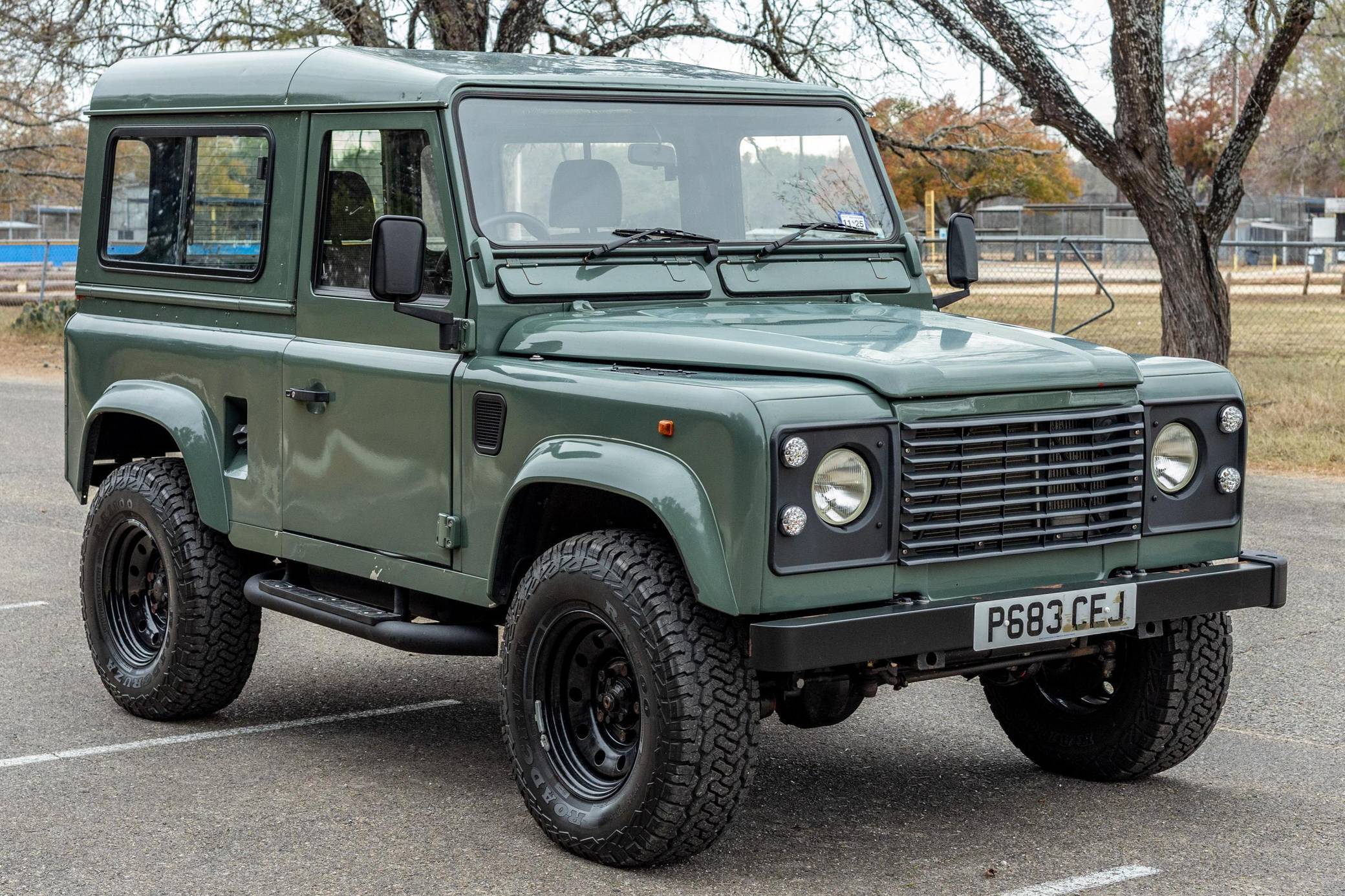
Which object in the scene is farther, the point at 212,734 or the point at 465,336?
the point at 212,734

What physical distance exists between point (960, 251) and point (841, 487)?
2.16 metres

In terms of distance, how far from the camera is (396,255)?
5031mm

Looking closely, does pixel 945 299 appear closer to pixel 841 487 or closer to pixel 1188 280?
pixel 841 487

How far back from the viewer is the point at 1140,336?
21594 mm

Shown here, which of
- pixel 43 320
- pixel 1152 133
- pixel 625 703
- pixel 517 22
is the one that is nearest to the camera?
pixel 625 703

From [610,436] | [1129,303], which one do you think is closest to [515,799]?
[610,436]

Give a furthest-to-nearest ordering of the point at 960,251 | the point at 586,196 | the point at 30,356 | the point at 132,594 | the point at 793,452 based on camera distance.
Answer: the point at 30,356
the point at 132,594
the point at 960,251
the point at 586,196
the point at 793,452

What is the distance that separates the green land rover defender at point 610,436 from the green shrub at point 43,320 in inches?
793

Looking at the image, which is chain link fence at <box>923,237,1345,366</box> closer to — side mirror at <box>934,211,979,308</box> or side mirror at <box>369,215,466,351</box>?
side mirror at <box>934,211,979,308</box>

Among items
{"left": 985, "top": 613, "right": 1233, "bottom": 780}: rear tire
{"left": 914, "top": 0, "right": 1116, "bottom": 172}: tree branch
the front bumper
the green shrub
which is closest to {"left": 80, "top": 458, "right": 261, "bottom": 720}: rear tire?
the front bumper

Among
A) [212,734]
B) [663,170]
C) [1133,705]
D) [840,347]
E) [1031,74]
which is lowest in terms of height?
[212,734]

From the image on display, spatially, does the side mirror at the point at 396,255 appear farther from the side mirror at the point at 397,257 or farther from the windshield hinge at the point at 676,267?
the windshield hinge at the point at 676,267

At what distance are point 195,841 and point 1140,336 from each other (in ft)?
60.0

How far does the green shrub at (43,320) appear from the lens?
25812 mm
